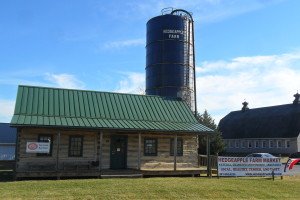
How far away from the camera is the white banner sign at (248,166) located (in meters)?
25.3

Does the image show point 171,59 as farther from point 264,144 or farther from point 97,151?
point 264,144

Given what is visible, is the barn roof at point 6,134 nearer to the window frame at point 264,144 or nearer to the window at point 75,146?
the window at point 75,146

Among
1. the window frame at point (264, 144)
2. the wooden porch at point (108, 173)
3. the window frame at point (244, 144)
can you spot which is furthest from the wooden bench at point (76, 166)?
the window frame at point (244, 144)

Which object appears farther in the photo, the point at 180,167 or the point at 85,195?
the point at 180,167

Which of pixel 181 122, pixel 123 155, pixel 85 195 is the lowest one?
pixel 85 195

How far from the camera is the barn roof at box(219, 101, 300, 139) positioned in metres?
61.0

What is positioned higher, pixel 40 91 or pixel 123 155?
pixel 40 91

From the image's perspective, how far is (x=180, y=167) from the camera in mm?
28469

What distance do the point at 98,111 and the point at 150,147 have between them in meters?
4.29

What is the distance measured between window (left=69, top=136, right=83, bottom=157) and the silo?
14.4 m

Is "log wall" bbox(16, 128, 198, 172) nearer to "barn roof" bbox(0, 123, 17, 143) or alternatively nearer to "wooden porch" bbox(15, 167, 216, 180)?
"wooden porch" bbox(15, 167, 216, 180)

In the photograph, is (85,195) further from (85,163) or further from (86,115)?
(86,115)

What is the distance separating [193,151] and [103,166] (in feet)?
21.9

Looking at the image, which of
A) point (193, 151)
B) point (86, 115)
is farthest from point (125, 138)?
point (193, 151)
